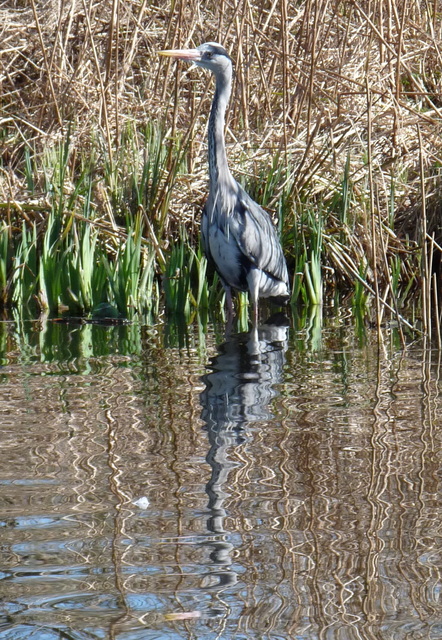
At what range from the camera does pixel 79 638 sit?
1.80 m

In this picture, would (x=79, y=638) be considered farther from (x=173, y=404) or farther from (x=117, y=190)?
(x=117, y=190)

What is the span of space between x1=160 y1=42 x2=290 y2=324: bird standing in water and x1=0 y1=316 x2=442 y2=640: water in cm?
156

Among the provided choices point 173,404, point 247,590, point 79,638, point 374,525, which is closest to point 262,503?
point 374,525

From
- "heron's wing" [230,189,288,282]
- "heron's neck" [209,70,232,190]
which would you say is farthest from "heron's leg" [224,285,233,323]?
"heron's neck" [209,70,232,190]

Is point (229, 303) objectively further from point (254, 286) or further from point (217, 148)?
point (217, 148)

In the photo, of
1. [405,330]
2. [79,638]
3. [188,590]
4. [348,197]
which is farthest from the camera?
[348,197]

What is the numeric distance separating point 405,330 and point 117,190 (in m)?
2.52

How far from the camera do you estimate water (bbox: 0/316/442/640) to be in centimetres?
191

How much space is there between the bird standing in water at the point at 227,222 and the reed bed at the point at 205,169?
7.5 inches

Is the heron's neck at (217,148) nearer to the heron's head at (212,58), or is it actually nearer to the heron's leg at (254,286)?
the heron's head at (212,58)

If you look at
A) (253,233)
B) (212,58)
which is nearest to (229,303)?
(253,233)

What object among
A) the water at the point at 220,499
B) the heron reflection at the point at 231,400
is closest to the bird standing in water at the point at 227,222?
the heron reflection at the point at 231,400

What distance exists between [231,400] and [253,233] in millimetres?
2368

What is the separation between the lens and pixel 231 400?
151 inches
